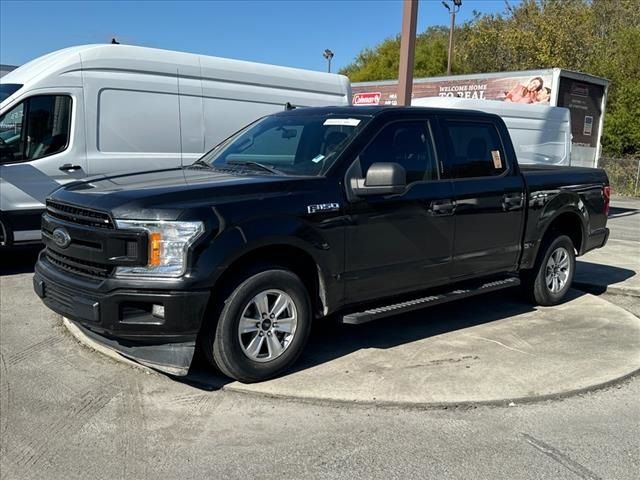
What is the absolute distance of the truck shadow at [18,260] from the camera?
25.7 feet

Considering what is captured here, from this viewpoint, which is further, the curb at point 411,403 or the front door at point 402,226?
the front door at point 402,226

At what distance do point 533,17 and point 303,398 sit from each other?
3829cm

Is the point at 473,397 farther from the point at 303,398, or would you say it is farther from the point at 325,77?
the point at 325,77

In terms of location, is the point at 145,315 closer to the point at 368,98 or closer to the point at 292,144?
the point at 292,144

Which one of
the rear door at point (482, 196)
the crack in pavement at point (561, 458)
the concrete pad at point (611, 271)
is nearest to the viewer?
the crack in pavement at point (561, 458)

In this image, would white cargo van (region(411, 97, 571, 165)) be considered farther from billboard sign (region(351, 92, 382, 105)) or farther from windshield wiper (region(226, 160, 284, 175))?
windshield wiper (region(226, 160, 284, 175))

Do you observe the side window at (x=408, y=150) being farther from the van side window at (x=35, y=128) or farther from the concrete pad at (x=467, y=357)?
the van side window at (x=35, y=128)

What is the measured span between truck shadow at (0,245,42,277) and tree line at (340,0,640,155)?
93.2ft

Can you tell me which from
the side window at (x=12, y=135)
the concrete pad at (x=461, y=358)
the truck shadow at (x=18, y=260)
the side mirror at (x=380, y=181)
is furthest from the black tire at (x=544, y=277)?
the side window at (x=12, y=135)

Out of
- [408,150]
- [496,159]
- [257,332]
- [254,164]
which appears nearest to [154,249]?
[257,332]

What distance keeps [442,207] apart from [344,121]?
109 centimetres

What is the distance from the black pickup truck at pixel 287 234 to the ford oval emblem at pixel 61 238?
15 millimetres

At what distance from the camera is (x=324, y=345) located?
529cm

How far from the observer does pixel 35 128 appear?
25.2 feet
